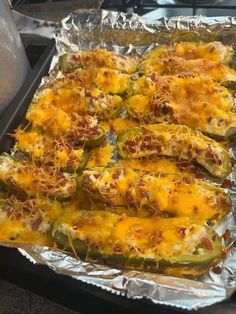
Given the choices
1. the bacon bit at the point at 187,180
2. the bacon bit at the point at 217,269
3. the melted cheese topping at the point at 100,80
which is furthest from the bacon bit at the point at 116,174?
the melted cheese topping at the point at 100,80

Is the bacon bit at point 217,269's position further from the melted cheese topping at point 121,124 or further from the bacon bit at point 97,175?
the melted cheese topping at point 121,124

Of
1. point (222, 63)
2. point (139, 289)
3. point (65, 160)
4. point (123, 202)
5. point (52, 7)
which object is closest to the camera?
point (139, 289)

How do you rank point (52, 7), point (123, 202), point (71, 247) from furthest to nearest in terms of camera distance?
point (52, 7) → point (123, 202) → point (71, 247)

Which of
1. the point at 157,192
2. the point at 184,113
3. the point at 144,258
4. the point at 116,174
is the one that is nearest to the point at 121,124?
the point at 184,113

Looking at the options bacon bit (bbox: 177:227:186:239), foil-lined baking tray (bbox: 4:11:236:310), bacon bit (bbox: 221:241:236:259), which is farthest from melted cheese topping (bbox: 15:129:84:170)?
bacon bit (bbox: 221:241:236:259)

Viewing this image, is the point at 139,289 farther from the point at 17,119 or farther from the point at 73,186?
the point at 17,119

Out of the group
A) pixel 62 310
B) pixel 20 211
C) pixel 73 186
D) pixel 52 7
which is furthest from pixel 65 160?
pixel 52 7

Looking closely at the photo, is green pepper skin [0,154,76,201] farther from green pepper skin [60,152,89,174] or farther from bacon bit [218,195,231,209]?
bacon bit [218,195,231,209]

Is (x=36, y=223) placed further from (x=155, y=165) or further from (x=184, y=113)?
(x=184, y=113)
